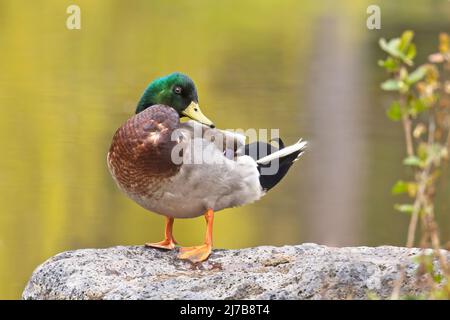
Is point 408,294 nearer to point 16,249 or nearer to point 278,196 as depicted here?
point 16,249

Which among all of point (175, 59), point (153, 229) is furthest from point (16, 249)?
point (175, 59)

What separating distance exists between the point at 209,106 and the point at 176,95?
6564mm

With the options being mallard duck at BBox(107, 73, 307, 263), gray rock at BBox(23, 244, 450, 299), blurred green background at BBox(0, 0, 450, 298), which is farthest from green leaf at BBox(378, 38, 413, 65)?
blurred green background at BBox(0, 0, 450, 298)

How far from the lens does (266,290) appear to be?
9.33 ft

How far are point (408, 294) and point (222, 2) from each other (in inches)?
603

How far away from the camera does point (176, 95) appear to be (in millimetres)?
3529

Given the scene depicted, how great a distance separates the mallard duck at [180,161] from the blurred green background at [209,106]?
104 centimetres

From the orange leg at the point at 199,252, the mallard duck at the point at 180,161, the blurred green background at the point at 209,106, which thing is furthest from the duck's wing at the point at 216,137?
the blurred green background at the point at 209,106

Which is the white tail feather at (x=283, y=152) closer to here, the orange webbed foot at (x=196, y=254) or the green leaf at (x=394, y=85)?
the orange webbed foot at (x=196, y=254)

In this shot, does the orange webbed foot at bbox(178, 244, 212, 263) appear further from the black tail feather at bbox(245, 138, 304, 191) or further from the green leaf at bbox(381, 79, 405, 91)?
the green leaf at bbox(381, 79, 405, 91)

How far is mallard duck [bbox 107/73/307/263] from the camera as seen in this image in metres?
3.26

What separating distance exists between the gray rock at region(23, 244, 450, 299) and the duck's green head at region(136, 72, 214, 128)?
51cm
